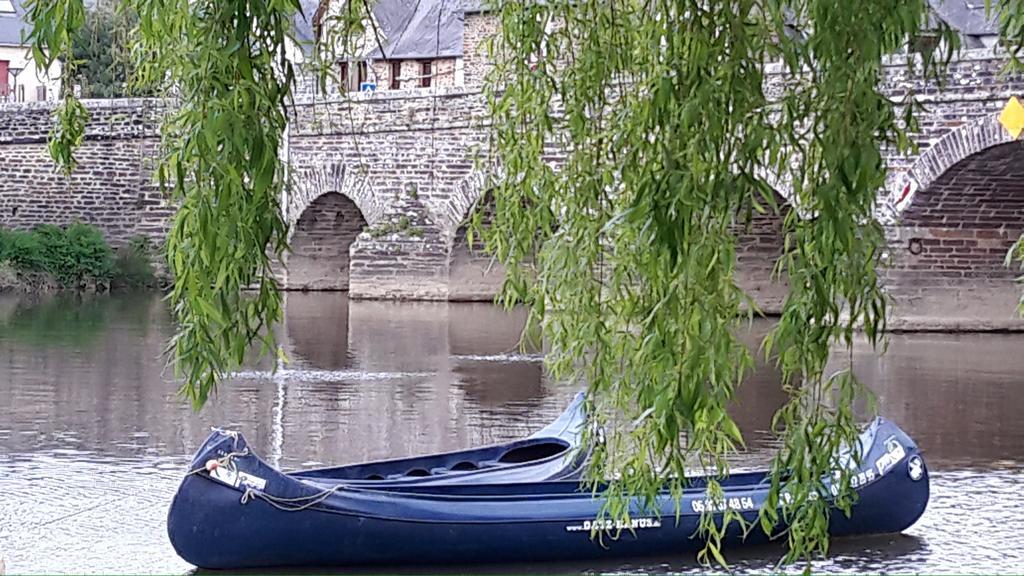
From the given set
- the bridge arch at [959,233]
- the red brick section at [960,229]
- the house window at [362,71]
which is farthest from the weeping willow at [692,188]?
the red brick section at [960,229]

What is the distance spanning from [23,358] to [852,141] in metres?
14.9

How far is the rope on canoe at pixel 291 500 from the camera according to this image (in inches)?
314

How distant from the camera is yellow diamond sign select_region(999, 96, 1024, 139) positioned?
18.0m

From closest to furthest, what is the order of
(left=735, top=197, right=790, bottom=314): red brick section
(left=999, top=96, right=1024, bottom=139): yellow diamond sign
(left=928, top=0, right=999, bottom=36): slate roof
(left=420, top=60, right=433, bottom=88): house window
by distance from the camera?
(left=999, top=96, right=1024, bottom=139): yellow diamond sign < (left=735, top=197, right=790, bottom=314): red brick section < (left=928, top=0, right=999, bottom=36): slate roof < (left=420, top=60, right=433, bottom=88): house window

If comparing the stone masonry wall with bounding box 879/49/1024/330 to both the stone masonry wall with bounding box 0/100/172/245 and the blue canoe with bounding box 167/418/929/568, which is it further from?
the stone masonry wall with bounding box 0/100/172/245

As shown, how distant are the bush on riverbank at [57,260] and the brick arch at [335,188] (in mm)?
3310

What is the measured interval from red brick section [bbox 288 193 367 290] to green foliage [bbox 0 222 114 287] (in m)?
3.04

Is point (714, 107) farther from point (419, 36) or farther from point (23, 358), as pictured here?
point (419, 36)

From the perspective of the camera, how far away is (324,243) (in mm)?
30250

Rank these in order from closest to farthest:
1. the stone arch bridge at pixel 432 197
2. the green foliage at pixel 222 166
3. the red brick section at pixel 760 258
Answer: the green foliage at pixel 222 166 → the stone arch bridge at pixel 432 197 → the red brick section at pixel 760 258

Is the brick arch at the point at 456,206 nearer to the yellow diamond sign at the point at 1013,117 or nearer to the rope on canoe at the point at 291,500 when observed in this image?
the yellow diamond sign at the point at 1013,117

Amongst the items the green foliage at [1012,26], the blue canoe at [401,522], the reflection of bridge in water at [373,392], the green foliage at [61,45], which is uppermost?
the green foliage at [1012,26]

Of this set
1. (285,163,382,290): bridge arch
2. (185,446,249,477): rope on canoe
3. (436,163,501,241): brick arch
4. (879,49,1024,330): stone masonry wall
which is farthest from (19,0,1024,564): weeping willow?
(285,163,382,290): bridge arch

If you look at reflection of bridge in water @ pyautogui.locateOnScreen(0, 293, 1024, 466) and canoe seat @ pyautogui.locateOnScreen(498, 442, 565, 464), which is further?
reflection of bridge in water @ pyautogui.locateOnScreen(0, 293, 1024, 466)
